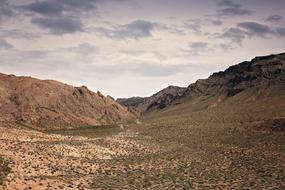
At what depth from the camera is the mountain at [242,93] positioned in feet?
320

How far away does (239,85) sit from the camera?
5979 inches

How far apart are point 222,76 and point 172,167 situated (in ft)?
493

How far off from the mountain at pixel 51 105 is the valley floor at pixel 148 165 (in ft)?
193

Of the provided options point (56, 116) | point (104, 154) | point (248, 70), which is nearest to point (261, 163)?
point (104, 154)

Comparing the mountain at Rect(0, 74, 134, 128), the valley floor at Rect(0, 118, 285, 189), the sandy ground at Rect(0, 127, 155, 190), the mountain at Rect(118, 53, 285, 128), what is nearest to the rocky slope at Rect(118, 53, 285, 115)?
the mountain at Rect(118, 53, 285, 128)

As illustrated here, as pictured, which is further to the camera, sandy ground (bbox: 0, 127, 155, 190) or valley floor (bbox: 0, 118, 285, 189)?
valley floor (bbox: 0, 118, 285, 189)

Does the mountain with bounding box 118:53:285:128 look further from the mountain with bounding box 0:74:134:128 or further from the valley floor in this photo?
the valley floor

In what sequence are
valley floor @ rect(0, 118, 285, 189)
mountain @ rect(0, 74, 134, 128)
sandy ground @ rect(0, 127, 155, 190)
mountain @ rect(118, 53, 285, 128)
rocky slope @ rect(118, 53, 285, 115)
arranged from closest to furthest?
sandy ground @ rect(0, 127, 155, 190), valley floor @ rect(0, 118, 285, 189), mountain @ rect(118, 53, 285, 128), mountain @ rect(0, 74, 134, 128), rocky slope @ rect(118, 53, 285, 115)

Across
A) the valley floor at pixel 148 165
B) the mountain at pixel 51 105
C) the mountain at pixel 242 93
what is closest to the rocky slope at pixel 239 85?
the mountain at pixel 242 93

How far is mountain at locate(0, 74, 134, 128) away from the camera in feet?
355

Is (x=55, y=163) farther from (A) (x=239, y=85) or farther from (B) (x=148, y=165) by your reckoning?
(A) (x=239, y=85)

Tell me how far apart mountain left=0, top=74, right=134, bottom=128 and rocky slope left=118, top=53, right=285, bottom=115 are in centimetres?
2447

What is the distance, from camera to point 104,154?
40.7 meters

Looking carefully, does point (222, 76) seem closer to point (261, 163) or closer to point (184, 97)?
point (184, 97)
